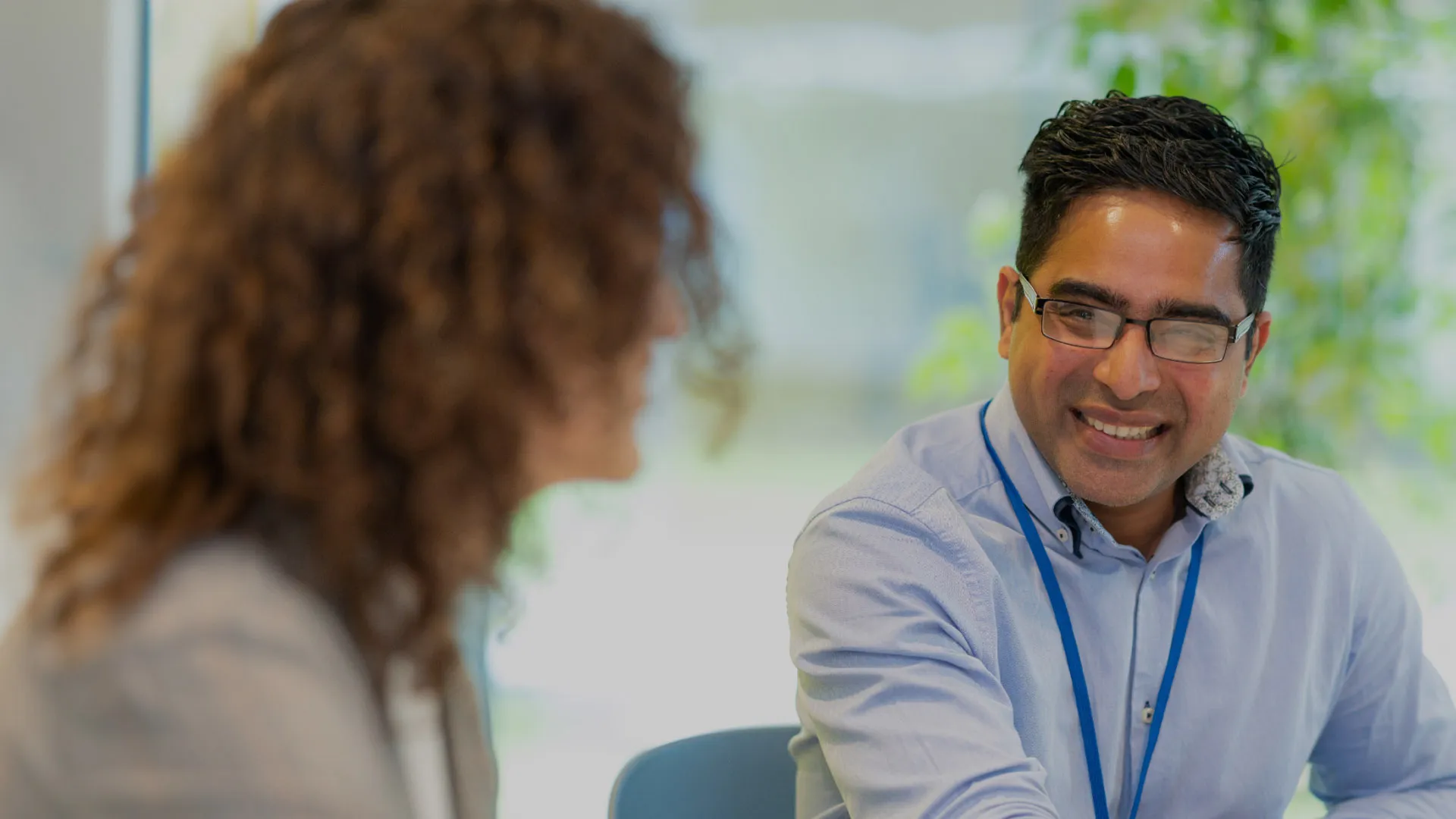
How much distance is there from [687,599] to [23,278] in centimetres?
186

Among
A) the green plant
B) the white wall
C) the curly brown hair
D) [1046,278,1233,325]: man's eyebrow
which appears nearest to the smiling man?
[1046,278,1233,325]: man's eyebrow

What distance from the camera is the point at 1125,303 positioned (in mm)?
1581

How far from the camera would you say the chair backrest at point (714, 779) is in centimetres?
154

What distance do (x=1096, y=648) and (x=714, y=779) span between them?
0.52 metres

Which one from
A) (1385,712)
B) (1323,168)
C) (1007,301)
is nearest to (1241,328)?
(1007,301)

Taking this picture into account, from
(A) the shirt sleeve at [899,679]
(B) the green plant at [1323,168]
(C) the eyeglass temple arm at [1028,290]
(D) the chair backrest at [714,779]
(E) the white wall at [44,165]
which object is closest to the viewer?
(A) the shirt sleeve at [899,679]

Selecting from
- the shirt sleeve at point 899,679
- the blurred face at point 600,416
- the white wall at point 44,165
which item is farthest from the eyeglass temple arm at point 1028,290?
the white wall at point 44,165

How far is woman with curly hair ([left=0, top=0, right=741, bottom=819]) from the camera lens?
0.82 meters

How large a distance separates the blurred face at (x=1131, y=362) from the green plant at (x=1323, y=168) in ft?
4.76

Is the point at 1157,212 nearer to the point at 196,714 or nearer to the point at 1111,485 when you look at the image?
the point at 1111,485

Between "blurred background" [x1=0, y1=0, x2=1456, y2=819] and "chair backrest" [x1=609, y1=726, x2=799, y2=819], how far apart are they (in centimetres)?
151

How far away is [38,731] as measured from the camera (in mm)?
837

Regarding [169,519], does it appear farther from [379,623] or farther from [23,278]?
[23,278]

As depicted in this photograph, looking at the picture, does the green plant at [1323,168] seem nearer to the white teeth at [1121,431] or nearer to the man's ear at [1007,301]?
the man's ear at [1007,301]
